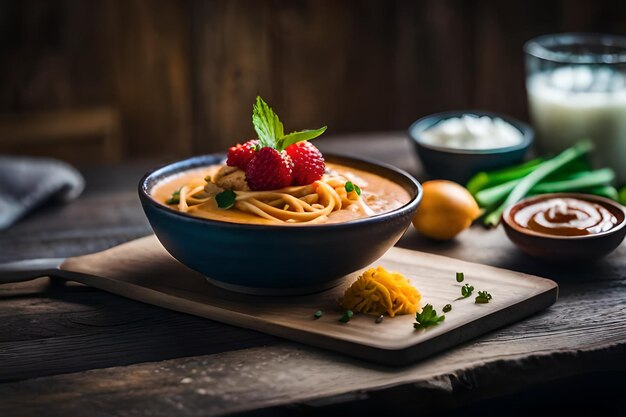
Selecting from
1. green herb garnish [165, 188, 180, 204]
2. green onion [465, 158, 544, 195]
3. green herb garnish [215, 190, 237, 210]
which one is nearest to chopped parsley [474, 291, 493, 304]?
green herb garnish [215, 190, 237, 210]

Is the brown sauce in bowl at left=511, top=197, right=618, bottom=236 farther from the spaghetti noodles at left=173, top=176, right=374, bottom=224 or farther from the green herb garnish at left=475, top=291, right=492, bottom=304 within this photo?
the spaghetti noodles at left=173, top=176, right=374, bottom=224

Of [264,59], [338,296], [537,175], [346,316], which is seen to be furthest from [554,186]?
[264,59]

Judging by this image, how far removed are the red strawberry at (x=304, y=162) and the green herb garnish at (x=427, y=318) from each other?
1.28 feet

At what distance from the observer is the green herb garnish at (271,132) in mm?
1927

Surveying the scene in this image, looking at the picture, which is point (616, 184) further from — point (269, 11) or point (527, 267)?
point (269, 11)

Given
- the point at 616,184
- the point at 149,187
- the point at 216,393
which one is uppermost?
the point at 149,187

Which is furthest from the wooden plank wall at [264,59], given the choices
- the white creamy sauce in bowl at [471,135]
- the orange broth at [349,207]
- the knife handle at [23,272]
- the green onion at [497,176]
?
the knife handle at [23,272]

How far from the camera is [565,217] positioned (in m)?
2.23

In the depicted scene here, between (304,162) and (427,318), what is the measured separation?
43 cm

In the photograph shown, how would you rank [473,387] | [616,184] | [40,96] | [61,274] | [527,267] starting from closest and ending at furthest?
[473,387] → [61,274] → [527,267] → [616,184] → [40,96]

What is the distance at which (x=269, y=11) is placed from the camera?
432 cm

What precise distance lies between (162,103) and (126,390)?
2938mm

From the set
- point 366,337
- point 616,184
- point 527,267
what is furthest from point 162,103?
point 366,337

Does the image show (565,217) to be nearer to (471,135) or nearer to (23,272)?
(471,135)
